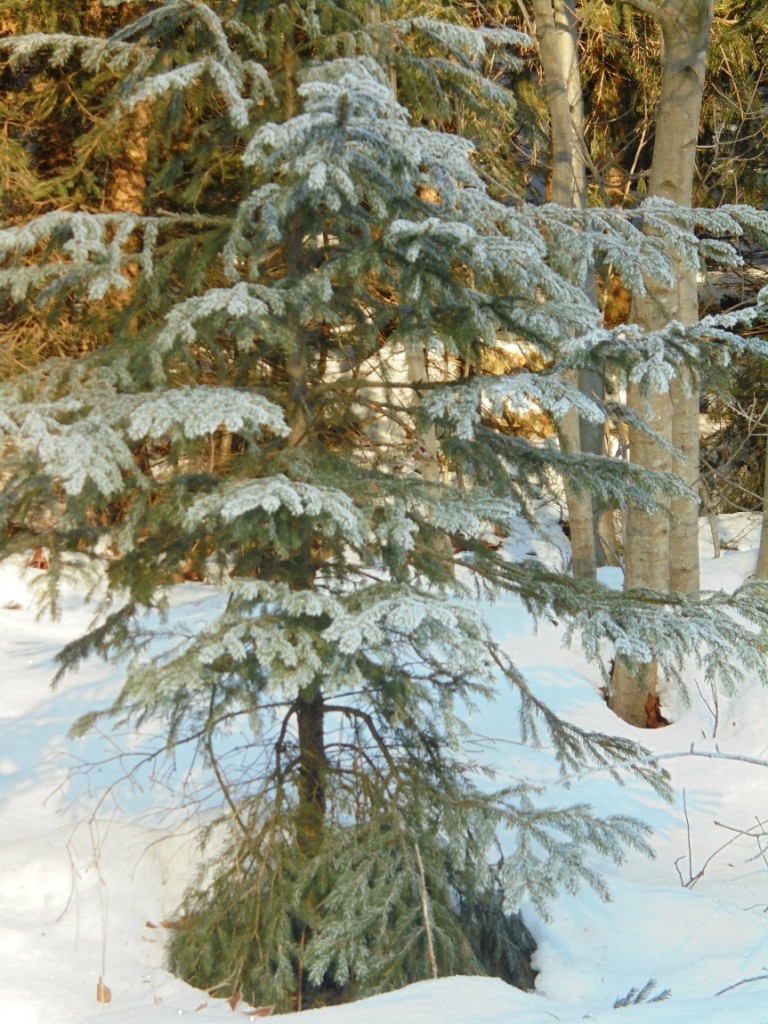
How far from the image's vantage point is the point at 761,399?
14180mm

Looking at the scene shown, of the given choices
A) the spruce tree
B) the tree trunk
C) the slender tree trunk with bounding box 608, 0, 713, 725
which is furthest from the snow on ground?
the slender tree trunk with bounding box 608, 0, 713, 725

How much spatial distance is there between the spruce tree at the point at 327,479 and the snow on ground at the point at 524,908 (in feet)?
1.08

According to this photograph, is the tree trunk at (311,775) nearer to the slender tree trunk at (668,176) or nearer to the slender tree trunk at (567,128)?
the slender tree trunk at (668,176)

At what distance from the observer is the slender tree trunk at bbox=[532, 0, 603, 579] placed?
9516 mm

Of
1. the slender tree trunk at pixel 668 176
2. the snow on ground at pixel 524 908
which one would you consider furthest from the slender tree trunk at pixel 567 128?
the snow on ground at pixel 524 908

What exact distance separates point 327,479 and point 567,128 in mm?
7235

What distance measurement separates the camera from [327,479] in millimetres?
3814

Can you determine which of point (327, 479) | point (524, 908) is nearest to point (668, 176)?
point (327, 479)

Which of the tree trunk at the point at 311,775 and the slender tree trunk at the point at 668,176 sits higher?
the slender tree trunk at the point at 668,176

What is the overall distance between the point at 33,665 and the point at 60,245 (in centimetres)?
539

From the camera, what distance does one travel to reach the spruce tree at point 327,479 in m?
3.46

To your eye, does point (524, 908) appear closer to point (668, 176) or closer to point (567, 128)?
point (668, 176)

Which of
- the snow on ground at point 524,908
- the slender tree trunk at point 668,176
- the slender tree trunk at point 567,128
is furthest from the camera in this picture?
the slender tree trunk at point 567,128

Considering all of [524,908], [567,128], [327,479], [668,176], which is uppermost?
[567,128]
